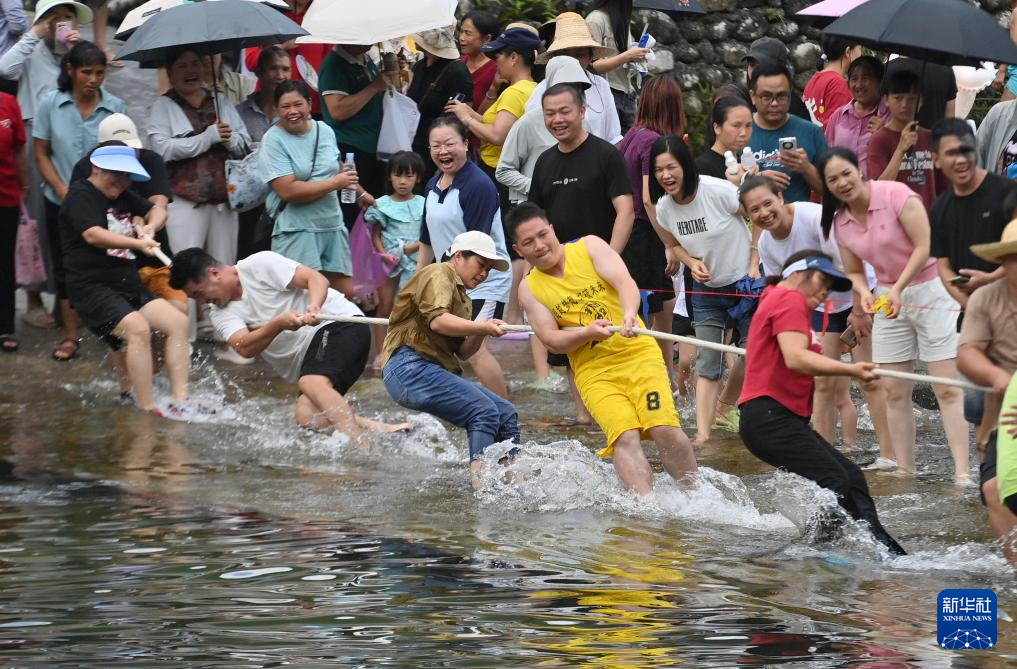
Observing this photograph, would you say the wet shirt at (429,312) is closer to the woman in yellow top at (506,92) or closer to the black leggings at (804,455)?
the black leggings at (804,455)

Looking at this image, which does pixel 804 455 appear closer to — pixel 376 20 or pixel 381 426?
pixel 381 426

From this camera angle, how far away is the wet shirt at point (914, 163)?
9.21m

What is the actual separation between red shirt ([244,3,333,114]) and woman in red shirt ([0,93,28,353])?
2159 mm

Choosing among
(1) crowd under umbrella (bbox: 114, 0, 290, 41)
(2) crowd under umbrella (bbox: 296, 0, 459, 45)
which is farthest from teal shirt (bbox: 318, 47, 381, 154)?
(1) crowd under umbrella (bbox: 114, 0, 290, 41)

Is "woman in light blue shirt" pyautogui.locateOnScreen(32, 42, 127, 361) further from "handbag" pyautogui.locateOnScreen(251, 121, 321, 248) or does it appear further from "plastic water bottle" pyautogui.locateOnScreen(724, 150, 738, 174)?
"plastic water bottle" pyautogui.locateOnScreen(724, 150, 738, 174)

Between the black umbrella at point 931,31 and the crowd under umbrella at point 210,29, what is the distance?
13.2 ft

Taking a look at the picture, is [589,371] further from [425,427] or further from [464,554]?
[425,427]

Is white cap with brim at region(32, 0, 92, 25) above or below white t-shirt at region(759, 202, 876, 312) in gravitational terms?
above

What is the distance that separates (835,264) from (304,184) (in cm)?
411

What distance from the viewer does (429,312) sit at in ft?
27.5

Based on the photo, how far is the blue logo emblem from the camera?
5426mm

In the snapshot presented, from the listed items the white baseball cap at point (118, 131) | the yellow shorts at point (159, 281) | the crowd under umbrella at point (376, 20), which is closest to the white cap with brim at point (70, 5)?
the white baseball cap at point (118, 131)

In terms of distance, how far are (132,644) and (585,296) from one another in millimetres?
3304

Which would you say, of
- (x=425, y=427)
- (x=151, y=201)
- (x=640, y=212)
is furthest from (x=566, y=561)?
(x=151, y=201)
